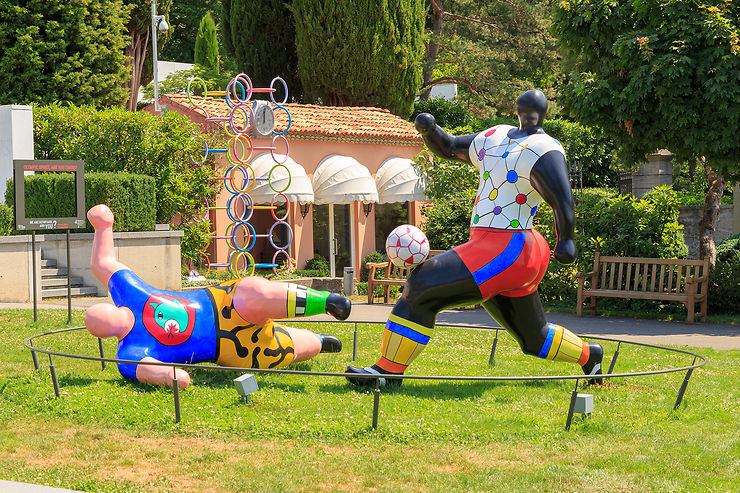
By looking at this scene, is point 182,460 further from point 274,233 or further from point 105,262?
point 274,233

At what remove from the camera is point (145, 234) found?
16547 millimetres

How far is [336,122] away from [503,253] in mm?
15508

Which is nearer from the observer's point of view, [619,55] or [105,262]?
[105,262]

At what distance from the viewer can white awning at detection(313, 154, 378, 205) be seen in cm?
Result: 2122

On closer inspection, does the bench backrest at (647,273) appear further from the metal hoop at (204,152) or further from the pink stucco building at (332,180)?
the metal hoop at (204,152)

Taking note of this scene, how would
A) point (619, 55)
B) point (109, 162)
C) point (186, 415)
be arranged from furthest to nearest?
1. point (109, 162)
2. point (619, 55)
3. point (186, 415)

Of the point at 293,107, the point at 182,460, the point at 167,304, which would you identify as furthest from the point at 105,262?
the point at 293,107

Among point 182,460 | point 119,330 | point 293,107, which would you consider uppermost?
point 293,107

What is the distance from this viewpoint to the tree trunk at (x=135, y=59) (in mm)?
28047

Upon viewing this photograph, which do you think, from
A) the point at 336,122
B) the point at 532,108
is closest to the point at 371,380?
the point at 532,108

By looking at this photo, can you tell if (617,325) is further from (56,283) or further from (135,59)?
(135,59)

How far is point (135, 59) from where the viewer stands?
28.6 meters

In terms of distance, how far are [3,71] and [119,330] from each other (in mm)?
17041

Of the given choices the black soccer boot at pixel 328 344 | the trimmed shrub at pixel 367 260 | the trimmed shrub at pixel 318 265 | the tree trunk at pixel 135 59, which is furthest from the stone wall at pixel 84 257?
the tree trunk at pixel 135 59
